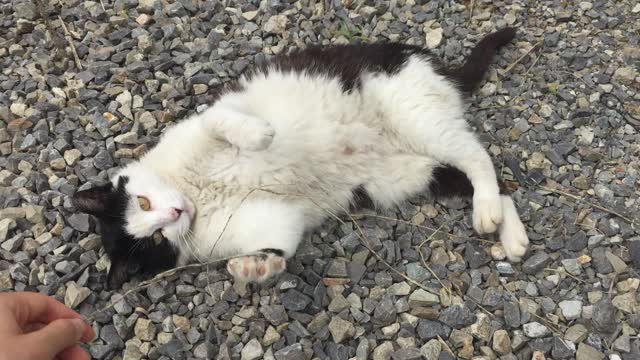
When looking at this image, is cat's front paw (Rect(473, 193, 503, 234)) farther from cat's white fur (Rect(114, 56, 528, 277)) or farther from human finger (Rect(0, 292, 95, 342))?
human finger (Rect(0, 292, 95, 342))

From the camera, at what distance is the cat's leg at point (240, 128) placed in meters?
2.39

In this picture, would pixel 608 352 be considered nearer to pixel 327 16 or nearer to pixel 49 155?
pixel 327 16

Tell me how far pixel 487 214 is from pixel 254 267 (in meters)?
1.13

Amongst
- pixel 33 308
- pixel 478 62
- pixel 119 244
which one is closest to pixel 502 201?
pixel 478 62

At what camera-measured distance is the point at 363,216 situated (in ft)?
9.11

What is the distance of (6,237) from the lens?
8.68 feet

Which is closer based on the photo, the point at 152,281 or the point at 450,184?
the point at 152,281

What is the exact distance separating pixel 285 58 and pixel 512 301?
1.75 metres

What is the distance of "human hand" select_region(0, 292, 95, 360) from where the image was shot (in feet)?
4.56

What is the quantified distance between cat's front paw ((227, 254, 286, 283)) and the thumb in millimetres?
771

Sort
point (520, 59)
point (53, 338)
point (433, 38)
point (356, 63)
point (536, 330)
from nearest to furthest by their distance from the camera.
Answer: point (53, 338)
point (536, 330)
point (356, 63)
point (520, 59)
point (433, 38)

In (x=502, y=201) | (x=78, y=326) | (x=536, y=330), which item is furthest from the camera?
(x=502, y=201)

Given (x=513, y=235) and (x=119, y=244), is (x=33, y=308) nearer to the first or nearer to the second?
(x=119, y=244)

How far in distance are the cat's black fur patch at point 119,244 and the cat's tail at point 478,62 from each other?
5.99ft
